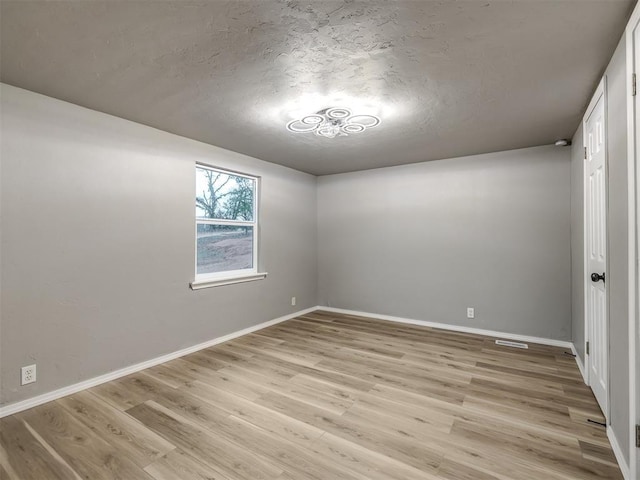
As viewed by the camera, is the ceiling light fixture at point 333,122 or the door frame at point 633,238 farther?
the ceiling light fixture at point 333,122

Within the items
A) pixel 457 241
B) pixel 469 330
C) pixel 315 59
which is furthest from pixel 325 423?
pixel 457 241

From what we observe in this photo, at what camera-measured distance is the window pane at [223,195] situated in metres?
3.67

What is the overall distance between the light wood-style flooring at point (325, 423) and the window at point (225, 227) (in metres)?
1.06

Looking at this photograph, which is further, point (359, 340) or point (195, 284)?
point (359, 340)

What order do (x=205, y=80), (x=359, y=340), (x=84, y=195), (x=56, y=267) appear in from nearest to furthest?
(x=205, y=80)
(x=56, y=267)
(x=84, y=195)
(x=359, y=340)

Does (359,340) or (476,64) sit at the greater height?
(476,64)

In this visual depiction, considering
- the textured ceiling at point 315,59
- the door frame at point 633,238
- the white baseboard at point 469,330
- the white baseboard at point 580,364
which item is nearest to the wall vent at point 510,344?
the white baseboard at point 469,330

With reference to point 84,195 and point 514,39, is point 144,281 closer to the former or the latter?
point 84,195

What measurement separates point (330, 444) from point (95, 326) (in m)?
2.21

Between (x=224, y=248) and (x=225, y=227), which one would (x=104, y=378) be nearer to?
(x=224, y=248)

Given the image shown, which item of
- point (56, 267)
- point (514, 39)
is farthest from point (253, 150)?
point (514, 39)

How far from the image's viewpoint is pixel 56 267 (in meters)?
2.42

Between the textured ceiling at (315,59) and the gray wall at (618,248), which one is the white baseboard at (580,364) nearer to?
the gray wall at (618,248)

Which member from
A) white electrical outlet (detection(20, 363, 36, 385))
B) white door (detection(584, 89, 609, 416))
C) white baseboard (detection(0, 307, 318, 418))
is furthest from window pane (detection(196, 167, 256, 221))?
white door (detection(584, 89, 609, 416))
